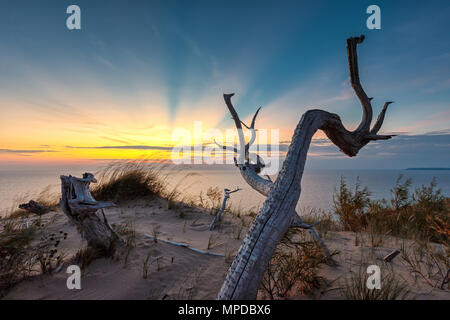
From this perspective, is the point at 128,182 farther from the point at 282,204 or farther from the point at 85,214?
the point at 282,204

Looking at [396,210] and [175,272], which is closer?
[175,272]

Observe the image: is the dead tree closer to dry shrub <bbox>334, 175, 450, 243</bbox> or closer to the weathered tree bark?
the weathered tree bark

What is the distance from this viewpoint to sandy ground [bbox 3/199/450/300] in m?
2.40

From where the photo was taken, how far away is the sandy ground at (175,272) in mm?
2396

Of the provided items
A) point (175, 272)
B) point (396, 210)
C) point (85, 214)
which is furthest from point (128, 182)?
point (396, 210)

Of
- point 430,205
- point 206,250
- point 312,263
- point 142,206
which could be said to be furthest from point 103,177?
point 430,205

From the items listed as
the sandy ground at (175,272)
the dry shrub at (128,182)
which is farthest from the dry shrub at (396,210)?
the dry shrub at (128,182)

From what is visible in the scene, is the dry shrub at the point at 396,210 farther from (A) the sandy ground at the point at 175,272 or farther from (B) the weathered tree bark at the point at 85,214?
(B) the weathered tree bark at the point at 85,214

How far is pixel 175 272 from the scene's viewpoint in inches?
117

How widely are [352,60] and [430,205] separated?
18.7 feet

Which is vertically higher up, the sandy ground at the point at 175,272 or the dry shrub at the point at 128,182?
the dry shrub at the point at 128,182

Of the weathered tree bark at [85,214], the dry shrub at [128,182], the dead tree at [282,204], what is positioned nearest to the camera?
the dead tree at [282,204]

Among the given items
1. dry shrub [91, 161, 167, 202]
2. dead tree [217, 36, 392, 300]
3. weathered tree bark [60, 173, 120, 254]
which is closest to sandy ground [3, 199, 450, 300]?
weathered tree bark [60, 173, 120, 254]
